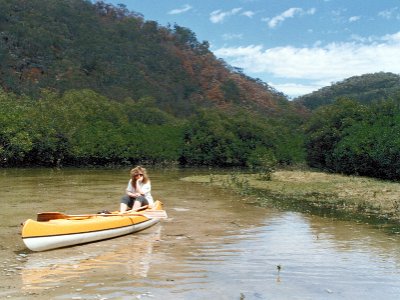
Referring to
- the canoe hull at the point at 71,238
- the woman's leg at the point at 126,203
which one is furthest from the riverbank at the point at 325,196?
the canoe hull at the point at 71,238

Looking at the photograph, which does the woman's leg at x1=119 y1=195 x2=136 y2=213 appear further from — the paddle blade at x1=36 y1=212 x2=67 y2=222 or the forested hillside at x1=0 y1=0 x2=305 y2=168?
the forested hillside at x1=0 y1=0 x2=305 y2=168

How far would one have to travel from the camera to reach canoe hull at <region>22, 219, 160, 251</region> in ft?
32.1

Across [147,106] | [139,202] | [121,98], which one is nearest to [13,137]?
[139,202]

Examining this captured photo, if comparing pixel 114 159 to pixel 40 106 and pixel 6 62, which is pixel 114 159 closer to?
pixel 40 106

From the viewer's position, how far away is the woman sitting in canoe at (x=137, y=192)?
1370cm

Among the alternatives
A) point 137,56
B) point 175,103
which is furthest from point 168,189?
point 137,56

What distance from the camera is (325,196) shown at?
21.6 m

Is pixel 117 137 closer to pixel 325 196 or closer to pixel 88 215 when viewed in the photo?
pixel 325 196

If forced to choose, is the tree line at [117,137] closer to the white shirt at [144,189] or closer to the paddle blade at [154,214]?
the white shirt at [144,189]

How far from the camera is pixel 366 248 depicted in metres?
11.4

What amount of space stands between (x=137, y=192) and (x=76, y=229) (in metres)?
3.59

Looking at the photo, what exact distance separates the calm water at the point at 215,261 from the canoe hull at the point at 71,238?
168 millimetres

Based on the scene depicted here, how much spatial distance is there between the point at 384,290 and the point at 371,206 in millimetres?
10897

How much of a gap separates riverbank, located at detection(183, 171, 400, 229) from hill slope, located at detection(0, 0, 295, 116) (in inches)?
1663
